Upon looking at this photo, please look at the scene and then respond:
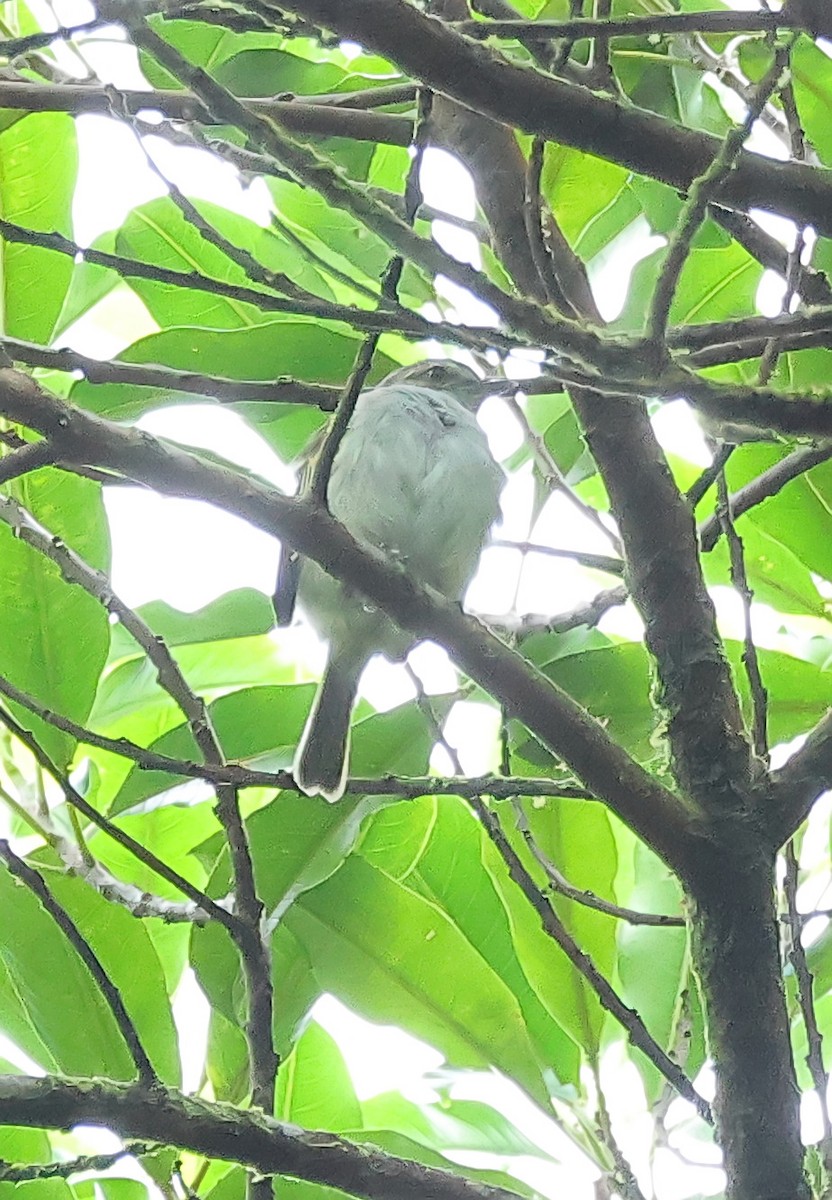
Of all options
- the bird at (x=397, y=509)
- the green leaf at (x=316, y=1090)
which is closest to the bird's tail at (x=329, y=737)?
the bird at (x=397, y=509)

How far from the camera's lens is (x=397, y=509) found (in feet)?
6.01

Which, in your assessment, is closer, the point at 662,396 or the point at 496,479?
the point at 662,396

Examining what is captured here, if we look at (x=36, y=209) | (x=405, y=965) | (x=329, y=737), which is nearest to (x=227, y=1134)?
(x=405, y=965)

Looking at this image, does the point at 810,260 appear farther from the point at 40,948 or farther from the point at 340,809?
the point at 40,948

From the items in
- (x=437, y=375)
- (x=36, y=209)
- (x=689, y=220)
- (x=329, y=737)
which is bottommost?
(x=689, y=220)

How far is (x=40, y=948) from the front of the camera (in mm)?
1159

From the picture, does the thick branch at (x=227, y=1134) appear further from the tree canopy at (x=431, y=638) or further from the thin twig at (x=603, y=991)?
the thin twig at (x=603, y=991)

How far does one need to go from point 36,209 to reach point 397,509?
0.64 meters

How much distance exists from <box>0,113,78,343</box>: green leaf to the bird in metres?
0.50

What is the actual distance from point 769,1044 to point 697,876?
0.11 metres

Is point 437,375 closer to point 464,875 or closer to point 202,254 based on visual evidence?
point 202,254

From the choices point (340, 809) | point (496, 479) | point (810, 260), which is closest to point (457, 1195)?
point (340, 809)

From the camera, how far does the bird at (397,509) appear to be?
1.83m

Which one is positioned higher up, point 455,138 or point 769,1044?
point 455,138
